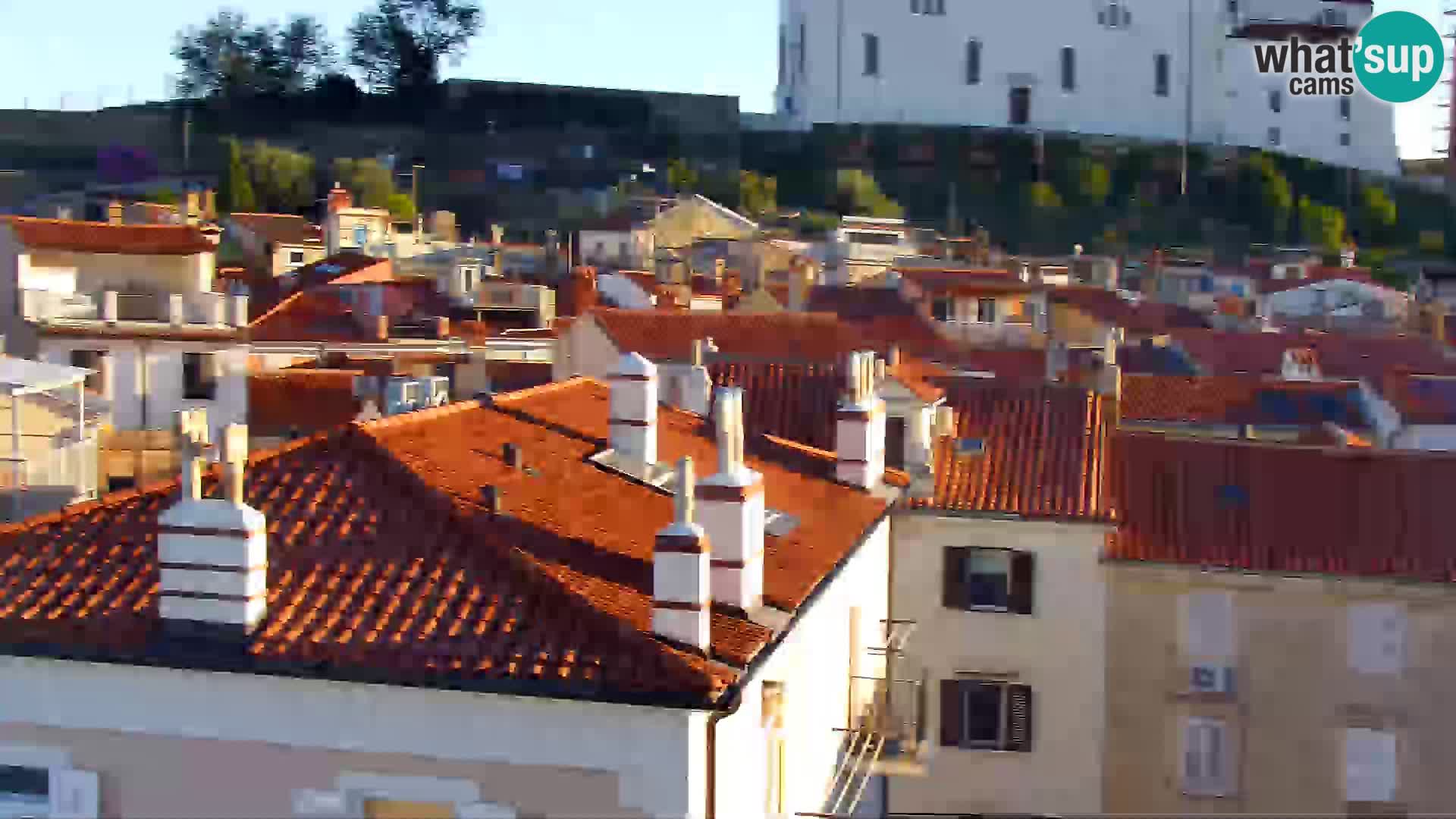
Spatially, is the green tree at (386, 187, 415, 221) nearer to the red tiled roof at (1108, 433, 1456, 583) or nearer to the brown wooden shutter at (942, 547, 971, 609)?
the red tiled roof at (1108, 433, 1456, 583)

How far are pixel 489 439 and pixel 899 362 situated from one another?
11102 millimetres

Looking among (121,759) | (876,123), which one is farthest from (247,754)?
(876,123)

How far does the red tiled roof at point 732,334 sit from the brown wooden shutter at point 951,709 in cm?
758

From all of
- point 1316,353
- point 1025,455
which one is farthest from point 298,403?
point 1316,353

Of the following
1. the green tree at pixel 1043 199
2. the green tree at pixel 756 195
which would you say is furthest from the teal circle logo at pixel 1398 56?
the green tree at pixel 756 195

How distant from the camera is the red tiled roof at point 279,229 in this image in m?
45.2

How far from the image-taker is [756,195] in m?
62.9

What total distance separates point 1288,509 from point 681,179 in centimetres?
4713


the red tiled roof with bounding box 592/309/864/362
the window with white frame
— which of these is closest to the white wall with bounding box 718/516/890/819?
the window with white frame

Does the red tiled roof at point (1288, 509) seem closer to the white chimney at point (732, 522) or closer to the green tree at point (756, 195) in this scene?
the white chimney at point (732, 522)

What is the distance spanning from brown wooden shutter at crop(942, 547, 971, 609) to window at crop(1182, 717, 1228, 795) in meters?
2.37

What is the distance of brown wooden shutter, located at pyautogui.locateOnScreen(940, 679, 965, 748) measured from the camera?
16.4 meters

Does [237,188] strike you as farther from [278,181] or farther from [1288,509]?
[1288,509]

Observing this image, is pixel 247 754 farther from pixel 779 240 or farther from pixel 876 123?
pixel 876 123
